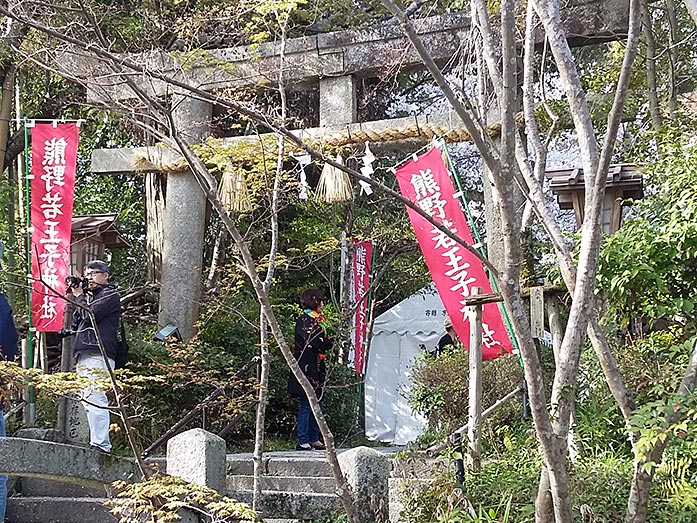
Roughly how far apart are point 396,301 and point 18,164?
757 centimetres

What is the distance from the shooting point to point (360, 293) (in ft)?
40.5

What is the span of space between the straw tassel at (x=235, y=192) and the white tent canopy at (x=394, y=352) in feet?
19.3

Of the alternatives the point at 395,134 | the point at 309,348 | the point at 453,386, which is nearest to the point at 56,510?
the point at 309,348

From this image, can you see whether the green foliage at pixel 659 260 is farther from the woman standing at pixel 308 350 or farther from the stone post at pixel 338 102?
the stone post at pixel 338 102

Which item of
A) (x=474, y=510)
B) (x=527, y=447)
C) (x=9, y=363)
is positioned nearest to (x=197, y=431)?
(x=9, y=363)

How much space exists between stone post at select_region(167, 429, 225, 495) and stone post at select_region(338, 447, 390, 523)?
2.94ft

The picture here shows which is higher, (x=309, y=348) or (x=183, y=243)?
(x=183, y=243)

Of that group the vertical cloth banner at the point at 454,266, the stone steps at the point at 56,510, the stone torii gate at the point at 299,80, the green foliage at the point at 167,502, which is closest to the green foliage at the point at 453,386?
the vertical cloth banner at the point at 454,266

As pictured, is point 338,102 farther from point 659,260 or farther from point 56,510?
point 56,510

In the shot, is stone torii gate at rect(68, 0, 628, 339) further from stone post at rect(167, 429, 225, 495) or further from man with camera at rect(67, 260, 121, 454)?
stone post at rect(167, 429, 225, 495)

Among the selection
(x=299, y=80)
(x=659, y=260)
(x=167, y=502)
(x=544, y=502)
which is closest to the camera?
(x=544, y=502)

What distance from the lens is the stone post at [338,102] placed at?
387 inches

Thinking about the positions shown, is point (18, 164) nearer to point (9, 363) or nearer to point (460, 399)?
point (460, 399)

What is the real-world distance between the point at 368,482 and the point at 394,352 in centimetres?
855
